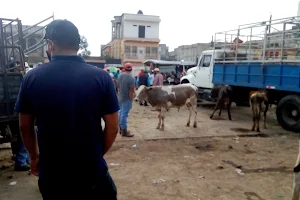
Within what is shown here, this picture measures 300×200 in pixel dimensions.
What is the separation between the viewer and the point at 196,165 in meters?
4.91

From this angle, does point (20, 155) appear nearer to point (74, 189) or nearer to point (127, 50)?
point (74, 189)

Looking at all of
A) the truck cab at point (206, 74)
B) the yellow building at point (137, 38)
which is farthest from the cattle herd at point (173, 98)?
the yellow building at point (137, 38)

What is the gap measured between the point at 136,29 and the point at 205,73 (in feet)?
96.4

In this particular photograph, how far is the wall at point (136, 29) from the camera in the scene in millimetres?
39031

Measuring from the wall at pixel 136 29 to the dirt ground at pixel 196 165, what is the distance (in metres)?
32.8

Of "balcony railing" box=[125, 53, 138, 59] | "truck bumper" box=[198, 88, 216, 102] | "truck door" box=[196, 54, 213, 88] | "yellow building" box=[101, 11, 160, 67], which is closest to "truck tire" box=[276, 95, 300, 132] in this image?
"truck bumper" box=[198, 88, 216, 102]

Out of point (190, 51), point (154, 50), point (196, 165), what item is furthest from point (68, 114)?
point (154, 50)

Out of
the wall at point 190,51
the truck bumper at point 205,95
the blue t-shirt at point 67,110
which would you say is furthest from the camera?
the wall at point 190,51

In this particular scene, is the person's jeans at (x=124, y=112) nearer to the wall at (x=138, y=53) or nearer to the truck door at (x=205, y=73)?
the truck door at (x=205, y=73)

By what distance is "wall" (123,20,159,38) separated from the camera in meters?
39.0

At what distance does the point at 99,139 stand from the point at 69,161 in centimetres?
23

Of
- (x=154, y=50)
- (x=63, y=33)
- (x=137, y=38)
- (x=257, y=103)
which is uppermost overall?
(x=137, y=38)

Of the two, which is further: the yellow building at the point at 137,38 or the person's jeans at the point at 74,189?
the yellow building at the point at 137,38

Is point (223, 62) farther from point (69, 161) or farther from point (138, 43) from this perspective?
point (138, 43)
